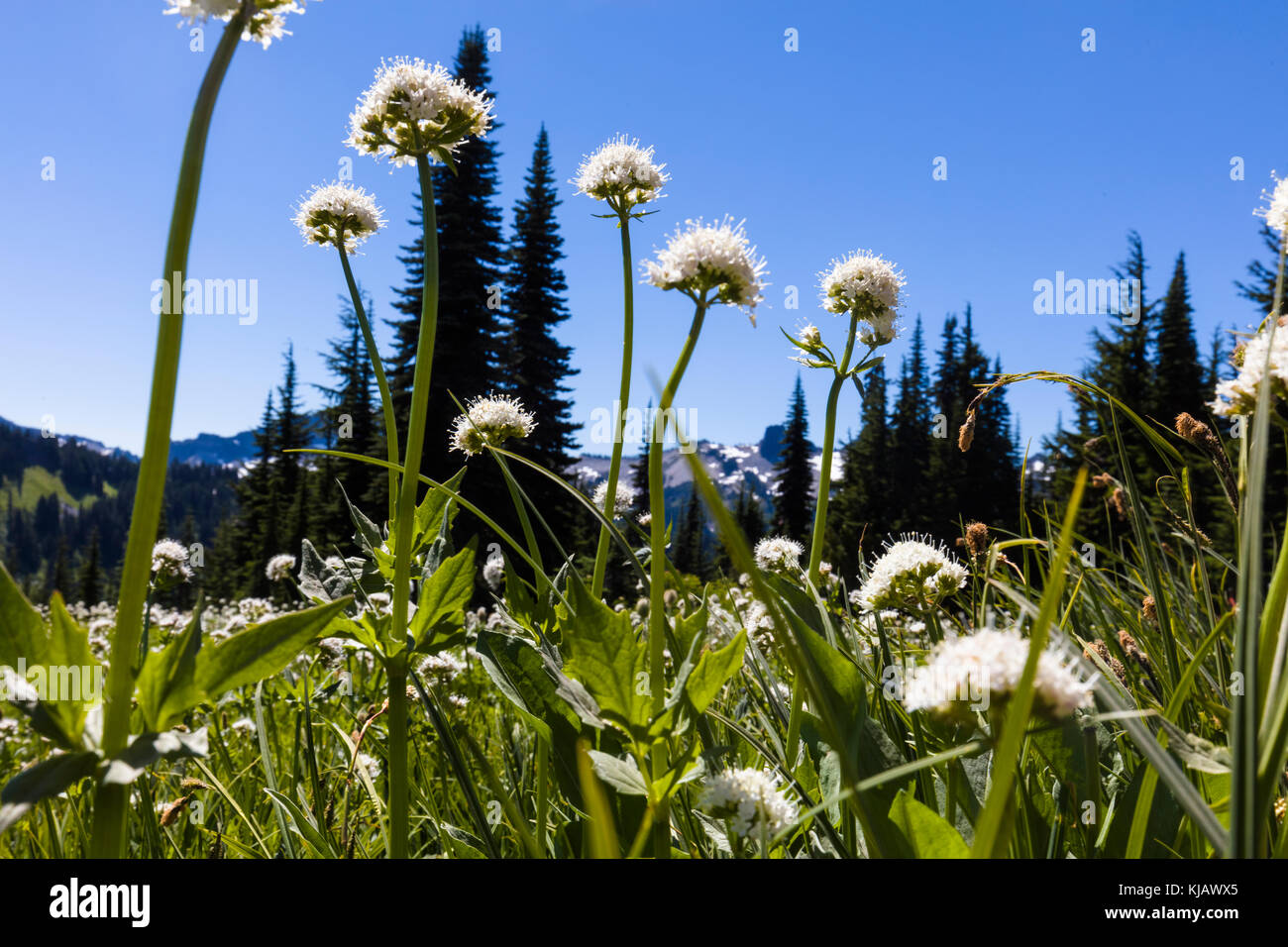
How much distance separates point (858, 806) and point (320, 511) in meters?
39.2

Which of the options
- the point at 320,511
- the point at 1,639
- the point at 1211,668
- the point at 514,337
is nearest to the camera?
the point at 1,639

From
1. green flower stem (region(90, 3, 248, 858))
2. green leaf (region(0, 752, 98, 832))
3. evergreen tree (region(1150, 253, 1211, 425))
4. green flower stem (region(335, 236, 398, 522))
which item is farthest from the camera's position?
evergreen tree (region(1150, 253, 1211, 425))

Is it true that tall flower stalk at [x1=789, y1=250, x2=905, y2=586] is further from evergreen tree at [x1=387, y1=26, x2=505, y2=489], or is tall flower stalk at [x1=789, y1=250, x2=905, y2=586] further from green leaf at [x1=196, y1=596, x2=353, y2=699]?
evergreen tree at [x1=387, y1=26, x2=505, y2=489]

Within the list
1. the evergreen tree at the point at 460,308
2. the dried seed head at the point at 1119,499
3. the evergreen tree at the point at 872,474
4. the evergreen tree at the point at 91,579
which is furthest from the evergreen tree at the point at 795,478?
the evergreen tree at the point at 91,579

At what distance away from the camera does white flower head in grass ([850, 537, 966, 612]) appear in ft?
5.96

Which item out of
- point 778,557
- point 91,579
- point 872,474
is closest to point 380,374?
point 778,557

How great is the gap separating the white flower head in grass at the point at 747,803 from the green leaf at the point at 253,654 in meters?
0.64

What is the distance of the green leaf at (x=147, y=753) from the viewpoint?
29.9 inches

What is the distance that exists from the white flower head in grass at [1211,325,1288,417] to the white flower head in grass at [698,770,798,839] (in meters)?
0.98

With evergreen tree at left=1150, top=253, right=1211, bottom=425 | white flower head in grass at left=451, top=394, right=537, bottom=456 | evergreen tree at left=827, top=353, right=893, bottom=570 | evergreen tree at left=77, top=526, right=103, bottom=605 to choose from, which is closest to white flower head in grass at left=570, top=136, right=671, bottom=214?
white flower head in grass at left=451, top=394, right=537, bottom=456

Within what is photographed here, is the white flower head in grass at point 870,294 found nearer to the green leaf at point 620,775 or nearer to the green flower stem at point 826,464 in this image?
the green flower stem at point 826,464
